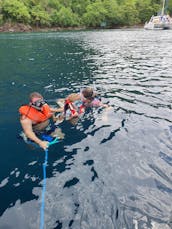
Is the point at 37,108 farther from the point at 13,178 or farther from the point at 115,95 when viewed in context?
the point at 115,95

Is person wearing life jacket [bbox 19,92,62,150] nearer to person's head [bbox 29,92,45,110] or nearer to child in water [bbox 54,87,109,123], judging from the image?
person's head [bbox 29,92,45,110]

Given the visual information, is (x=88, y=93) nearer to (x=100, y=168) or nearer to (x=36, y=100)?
(x=36, y=100)

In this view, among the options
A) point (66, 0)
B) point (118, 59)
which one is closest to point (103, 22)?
point (66, 0)

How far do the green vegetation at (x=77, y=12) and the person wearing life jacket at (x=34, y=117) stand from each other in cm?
7589

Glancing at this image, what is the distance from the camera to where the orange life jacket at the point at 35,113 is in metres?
7.97

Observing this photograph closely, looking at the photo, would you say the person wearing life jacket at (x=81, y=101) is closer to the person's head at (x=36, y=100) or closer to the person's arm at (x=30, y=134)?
the person's head at (x=36, y=100)

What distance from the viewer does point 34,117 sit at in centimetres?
817

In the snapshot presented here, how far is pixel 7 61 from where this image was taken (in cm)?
2323

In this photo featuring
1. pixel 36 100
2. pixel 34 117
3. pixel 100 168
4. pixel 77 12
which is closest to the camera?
pixel 100 168

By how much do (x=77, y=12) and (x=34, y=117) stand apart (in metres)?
99.8

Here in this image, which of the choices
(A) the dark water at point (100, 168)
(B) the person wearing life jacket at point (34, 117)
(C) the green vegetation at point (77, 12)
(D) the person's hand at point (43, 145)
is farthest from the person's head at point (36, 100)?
(C) the green vegetation at point (77, 12)

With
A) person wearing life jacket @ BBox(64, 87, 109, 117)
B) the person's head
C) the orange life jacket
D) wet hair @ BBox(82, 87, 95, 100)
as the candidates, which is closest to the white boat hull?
person wearing life jacket @ BBox(64, 87, 109, 117)

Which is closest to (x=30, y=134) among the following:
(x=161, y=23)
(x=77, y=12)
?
(x=161, y=23)

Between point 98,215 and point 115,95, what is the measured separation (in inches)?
319
